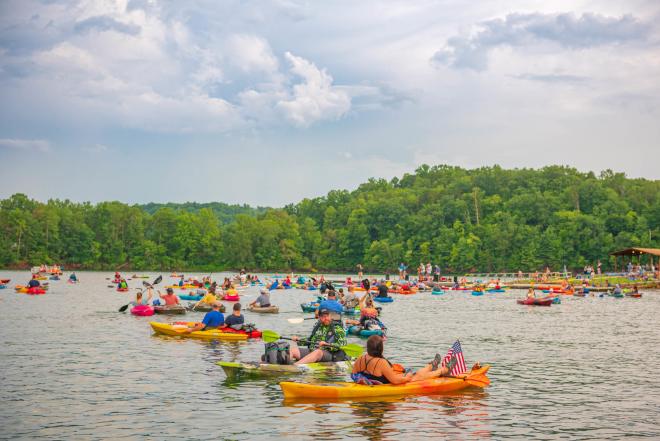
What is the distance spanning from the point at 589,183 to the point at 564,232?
16.8 m

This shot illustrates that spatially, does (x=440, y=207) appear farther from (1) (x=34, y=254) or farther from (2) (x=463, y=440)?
(2) (x=463, y=440)

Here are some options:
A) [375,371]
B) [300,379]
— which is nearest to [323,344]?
[300,379]

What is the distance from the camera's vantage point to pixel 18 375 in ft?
60.3

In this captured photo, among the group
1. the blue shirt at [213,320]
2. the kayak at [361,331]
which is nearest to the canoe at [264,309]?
the kayak at [361,331]

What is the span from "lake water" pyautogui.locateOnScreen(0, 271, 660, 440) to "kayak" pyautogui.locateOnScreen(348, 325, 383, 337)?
0.80 metres

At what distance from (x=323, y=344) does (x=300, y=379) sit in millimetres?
1270

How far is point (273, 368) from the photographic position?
17828mm

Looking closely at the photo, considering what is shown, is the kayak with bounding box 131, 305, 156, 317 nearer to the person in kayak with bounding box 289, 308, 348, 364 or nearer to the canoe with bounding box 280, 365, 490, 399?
the person in kayak with bounding box 289, 308, 348, 364

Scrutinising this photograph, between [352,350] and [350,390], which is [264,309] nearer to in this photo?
[352,350]

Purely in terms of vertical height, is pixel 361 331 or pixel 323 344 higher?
pixel 323 344

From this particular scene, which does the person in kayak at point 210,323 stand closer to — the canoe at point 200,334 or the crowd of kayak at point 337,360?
the crowd of kayak at point 337,360

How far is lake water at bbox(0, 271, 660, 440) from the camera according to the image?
516 inches

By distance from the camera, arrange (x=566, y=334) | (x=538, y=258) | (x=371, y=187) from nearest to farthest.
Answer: (x=566, y=334), (x=538, y=258), (x=371, y=187)

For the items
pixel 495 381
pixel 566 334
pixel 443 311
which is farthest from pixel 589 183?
pixel 495 381
